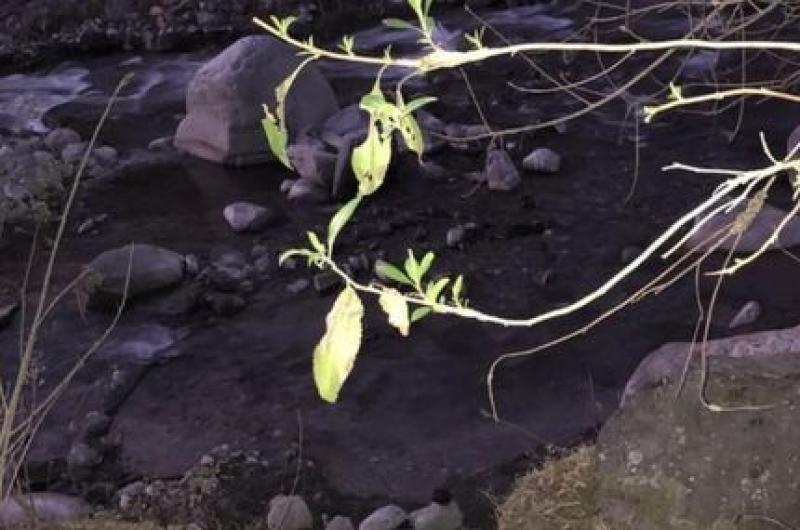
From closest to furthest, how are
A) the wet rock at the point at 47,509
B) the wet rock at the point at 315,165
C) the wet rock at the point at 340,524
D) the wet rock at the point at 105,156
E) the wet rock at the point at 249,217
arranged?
the wet rock at the point at 47,509 → the wet rock at the point at 340,524 → the wet rock at the point at 249,217 → the wet rock at the point at 315,165 → the wet rock at the point at 105,156

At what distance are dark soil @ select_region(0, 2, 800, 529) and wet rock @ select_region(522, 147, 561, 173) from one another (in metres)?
0.05

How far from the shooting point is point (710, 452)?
10.6 feet

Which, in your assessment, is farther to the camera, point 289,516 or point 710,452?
point 289,516

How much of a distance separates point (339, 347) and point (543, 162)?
227 inches

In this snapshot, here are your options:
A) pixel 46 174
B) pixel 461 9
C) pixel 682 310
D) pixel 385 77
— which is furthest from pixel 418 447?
pixel 461 9

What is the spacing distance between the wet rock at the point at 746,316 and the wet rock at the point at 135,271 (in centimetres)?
270

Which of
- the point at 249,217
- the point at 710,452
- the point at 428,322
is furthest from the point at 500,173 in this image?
the point at 710,452

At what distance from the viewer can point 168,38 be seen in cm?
983

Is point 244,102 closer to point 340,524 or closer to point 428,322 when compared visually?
point 428,322

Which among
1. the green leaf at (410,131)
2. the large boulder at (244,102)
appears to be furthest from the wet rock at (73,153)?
the green leaf at (410,131)

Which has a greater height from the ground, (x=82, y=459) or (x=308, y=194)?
(x=82, y=459)

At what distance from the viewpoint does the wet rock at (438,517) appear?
13.8ft

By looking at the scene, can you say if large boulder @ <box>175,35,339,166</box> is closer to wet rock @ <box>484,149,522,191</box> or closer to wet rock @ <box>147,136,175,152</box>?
wet rock @ <box>147,136,175,152</box>

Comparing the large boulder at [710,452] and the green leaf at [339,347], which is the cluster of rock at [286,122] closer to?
the large boulder at [710,452]
